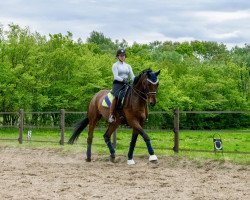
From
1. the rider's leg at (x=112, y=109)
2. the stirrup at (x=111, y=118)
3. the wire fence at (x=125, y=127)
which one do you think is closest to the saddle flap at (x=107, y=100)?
the rider's leg at (x=112, y=109)

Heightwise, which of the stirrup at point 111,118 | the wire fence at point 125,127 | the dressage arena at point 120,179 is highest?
the stirrup at point 111,118

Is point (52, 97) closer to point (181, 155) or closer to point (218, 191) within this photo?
point (181, 155)

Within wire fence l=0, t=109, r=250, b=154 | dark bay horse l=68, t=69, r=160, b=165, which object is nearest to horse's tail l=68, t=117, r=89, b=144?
dark bay horse l=68, t=69, r=160, b=165

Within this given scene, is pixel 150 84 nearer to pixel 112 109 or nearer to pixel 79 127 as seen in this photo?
pixel 112 109

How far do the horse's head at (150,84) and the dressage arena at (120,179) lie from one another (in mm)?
1521

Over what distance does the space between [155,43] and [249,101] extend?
151 feet

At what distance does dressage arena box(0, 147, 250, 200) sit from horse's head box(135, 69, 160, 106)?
152 cm

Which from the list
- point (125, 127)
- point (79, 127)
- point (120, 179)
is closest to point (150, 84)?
point (120, 179)

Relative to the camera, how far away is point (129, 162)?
1086 cm

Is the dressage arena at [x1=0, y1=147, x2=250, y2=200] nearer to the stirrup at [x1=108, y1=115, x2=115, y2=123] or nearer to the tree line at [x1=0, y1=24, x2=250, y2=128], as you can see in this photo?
the stirrup at [x1=108, y1=115, x2=115, y2=123]

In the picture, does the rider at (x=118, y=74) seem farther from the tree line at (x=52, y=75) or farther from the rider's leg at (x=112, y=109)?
the tree line at (x=52, y=75)

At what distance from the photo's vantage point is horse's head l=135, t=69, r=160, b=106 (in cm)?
1006

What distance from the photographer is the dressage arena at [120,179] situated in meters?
7.14

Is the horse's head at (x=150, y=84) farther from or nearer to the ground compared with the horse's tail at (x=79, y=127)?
farther from the ground
